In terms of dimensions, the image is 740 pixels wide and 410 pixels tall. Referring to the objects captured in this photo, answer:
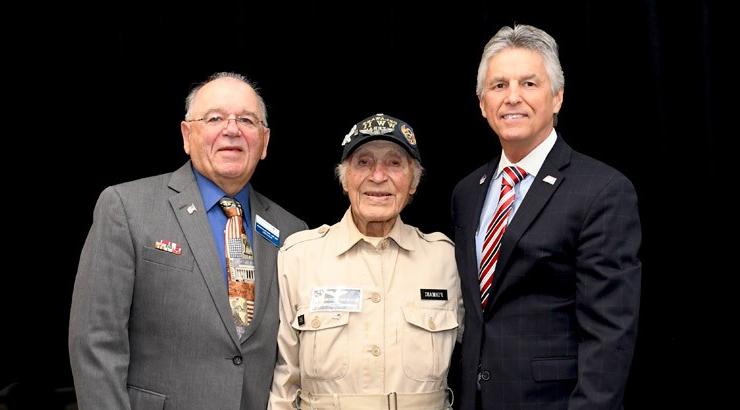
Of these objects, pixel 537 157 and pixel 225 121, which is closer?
pixel 537 157

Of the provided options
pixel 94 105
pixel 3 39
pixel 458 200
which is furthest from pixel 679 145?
pixel 3 39

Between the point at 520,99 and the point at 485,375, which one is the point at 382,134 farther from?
the point at 485,375

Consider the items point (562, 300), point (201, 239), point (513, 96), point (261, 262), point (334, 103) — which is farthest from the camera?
point (334, 103)

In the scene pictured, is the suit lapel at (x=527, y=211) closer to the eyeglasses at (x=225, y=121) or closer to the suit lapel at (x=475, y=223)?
the suit lapel at (x=475, y=223)

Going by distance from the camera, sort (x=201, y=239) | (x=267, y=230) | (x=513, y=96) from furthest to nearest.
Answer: (x=267, y=230) < (x=201, y=239) < (x=513, y=96)

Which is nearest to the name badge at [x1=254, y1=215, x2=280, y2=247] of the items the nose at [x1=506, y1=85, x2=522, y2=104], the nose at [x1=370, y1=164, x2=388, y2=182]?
the nose at [x1=370, y1=164, x2=388, y2=182]

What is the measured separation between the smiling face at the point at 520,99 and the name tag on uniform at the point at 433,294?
1.71 ft

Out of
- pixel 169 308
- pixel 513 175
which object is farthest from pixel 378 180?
pixel 169 308

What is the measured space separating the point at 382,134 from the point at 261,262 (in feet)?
1.94

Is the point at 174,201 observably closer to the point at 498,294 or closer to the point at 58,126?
the point at 498,294

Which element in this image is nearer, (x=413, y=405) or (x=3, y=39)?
(x=413, y=405)

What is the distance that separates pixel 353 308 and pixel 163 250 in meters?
0.64

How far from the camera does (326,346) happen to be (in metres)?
2.89

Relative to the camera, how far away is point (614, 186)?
270 cm
